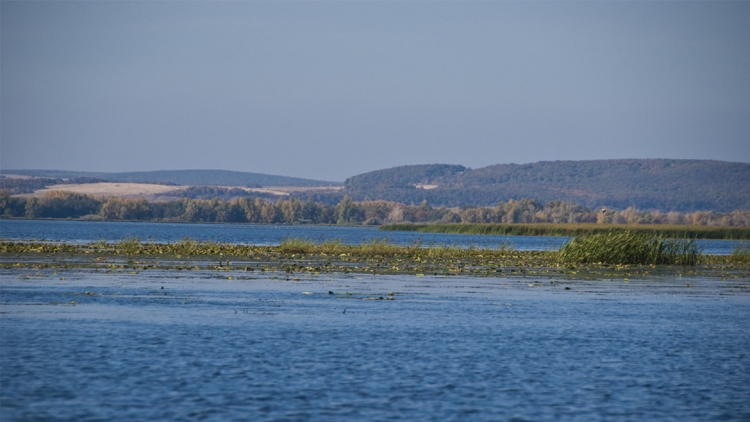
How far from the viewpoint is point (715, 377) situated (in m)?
A: 17.2

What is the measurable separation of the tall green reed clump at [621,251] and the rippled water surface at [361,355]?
21.6 meters

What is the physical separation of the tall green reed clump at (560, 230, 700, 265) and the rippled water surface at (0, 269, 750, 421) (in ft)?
70.9

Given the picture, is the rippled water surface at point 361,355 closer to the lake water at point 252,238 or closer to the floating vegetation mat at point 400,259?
the floating vegetation mat at point 400,259

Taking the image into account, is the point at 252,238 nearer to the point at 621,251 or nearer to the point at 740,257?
the point at 740,257

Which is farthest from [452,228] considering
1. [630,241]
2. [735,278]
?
[735,278]

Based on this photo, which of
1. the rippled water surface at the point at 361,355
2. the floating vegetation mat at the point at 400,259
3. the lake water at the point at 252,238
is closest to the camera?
the rippled water surface at the point at 361,355

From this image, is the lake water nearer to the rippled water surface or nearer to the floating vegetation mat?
the floating vegetation mat

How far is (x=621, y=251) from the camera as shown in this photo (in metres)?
53.5

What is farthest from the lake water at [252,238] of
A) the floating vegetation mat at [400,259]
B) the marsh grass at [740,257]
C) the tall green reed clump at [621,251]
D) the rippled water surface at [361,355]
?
the rippled water surface at [361,355]

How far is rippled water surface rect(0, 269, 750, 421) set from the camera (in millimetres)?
14305

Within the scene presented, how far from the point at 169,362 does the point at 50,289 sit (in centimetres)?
1365

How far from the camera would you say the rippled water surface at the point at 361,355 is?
14305 millimetres

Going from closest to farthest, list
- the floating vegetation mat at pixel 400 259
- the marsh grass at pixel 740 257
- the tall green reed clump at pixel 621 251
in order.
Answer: the floating vegetation mat at pixel 400 259 → the tall green reed clump at pixel 621 251 → the marsh grass at pixel 740 257

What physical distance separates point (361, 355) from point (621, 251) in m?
38.0
